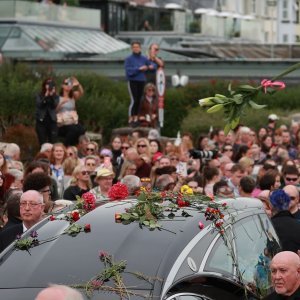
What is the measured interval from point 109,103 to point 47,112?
8002mm

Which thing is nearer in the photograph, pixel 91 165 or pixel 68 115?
pixel 91 165

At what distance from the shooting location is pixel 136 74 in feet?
89.1

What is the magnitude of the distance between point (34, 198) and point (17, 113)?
16.4 metres

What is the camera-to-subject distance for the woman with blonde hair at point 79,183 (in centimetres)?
1652

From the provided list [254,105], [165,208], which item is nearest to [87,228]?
[165,208]

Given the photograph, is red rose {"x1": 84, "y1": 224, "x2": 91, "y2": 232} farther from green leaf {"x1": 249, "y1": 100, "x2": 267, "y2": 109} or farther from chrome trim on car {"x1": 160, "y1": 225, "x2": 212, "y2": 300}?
green leaf {"x1": 249, "y1": 100, "x2": 267, "y2": 109}

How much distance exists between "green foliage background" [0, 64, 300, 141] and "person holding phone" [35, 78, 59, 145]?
2.63 meters

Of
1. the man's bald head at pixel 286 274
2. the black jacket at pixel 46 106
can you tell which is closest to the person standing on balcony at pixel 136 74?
the black jacket at pixel 46 106

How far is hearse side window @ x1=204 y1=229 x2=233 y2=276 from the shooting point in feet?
32.2

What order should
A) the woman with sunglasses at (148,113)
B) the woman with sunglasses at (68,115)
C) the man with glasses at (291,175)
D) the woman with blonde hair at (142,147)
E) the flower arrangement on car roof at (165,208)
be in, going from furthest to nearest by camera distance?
the woman with sunglasses at (148,113)
the woman with sunglasses at (68,115)
the woman with blonde hair at (142,147)
the man with glasses at (291,175)
the flower arrangement on car roof at (165,208)

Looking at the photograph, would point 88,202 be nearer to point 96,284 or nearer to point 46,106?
point 96,284

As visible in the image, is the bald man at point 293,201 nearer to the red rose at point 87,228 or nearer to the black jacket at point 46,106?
the red rose at point 87,228

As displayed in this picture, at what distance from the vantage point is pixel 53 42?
49.1 m

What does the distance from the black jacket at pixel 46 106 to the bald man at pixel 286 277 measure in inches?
537
